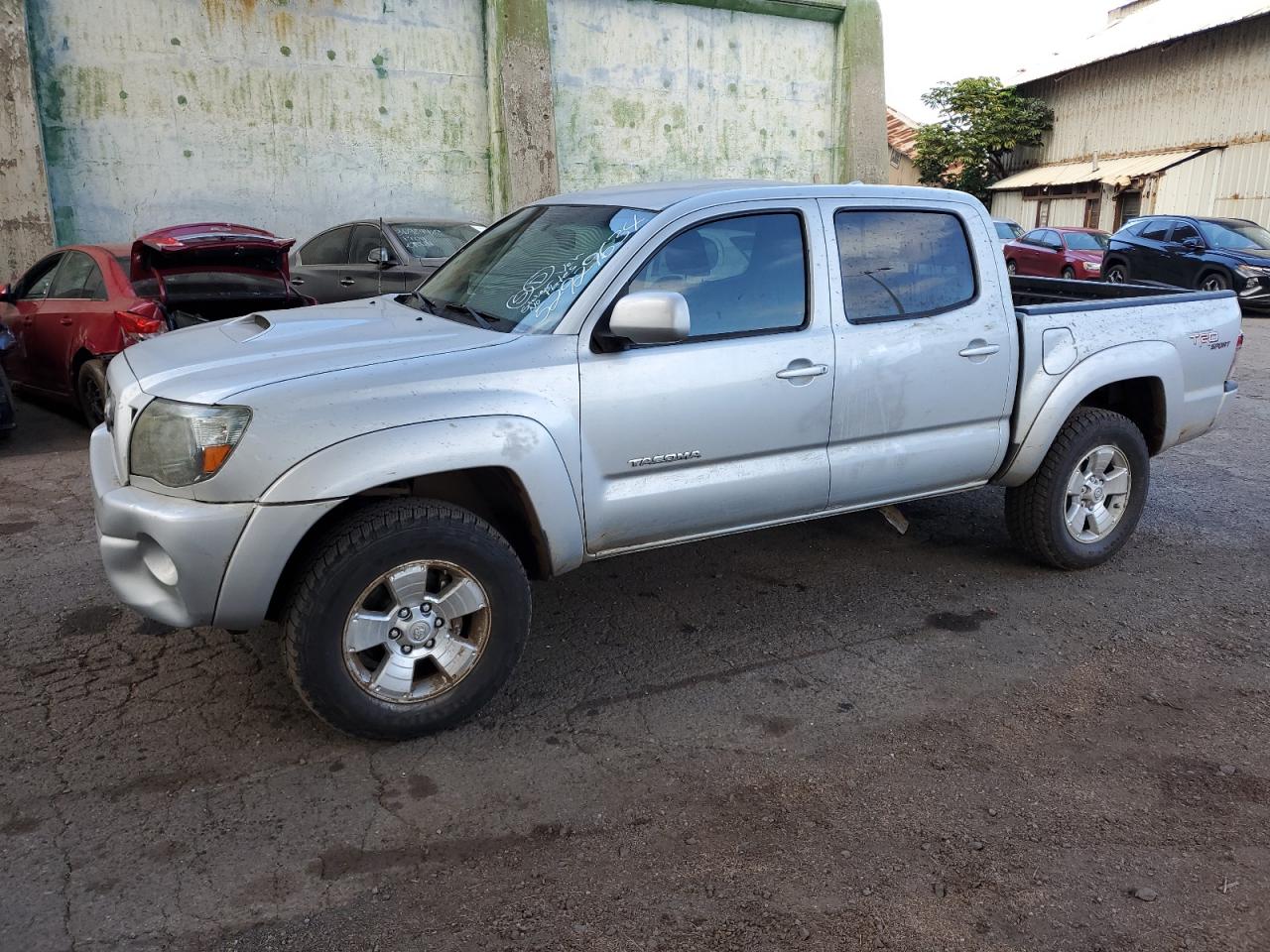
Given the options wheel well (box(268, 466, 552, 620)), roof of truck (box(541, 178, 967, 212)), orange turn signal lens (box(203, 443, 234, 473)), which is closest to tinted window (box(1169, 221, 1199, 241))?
roof of truck (box(541, 178, 967, 212))

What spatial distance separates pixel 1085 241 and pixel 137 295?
64.5ft

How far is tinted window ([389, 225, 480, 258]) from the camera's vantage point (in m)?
9.96

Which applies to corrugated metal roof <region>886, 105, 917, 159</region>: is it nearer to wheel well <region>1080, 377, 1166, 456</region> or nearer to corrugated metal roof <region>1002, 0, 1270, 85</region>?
corrugated metal roof <region>1002, 0, 1270, 85</region>

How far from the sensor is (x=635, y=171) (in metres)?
15.1

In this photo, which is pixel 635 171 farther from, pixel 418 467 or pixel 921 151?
pixel 921 151

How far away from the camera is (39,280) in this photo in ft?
28.1

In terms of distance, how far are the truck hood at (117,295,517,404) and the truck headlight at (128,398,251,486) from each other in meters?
0.05

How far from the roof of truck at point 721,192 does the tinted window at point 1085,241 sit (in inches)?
739

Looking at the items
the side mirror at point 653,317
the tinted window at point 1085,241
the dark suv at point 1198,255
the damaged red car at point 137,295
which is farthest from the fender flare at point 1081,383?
the tinted window at point 1085,241

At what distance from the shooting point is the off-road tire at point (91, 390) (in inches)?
290

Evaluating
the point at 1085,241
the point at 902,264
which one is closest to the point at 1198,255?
the point at 1085,241

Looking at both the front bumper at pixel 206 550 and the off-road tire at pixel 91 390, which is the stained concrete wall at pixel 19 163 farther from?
the front bumper at pixel 206 550

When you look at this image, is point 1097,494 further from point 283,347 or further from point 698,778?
point 283,347

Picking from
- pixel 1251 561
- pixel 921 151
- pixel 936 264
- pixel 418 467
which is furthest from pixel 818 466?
pixel 921 151
